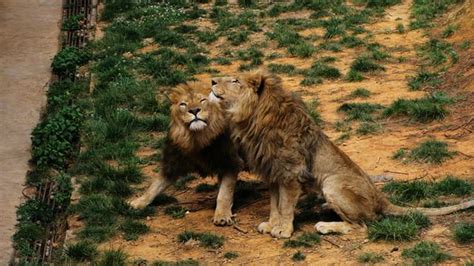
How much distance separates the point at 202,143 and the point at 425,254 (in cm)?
238

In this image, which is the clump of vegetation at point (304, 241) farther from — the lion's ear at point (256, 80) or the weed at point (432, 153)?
the weed at point (432, 153)

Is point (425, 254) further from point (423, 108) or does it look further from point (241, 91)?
point (423, 108)

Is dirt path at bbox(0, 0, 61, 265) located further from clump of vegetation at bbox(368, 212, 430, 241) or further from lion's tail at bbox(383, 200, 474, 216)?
lion's tail at bbox(383, 200, 474, 216)

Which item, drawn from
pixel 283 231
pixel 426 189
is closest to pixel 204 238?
pixel 283 231

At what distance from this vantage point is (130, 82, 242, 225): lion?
326 inches

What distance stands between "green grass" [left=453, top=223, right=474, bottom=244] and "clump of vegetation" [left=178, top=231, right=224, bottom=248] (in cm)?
206

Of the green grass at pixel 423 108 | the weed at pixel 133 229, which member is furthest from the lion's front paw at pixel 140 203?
the green grass at pixel 423 108

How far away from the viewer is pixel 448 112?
435 inches

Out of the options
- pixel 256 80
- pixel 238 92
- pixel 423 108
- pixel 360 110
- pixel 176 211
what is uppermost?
pixel 256 80

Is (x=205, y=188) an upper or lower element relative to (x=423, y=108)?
lower

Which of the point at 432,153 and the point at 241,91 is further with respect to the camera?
the point at 432,153

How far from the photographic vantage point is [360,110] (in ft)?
37.5

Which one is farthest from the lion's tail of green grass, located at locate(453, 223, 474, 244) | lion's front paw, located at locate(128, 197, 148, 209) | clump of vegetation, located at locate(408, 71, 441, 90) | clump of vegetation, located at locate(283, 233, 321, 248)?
clump of vegetation, located at locate(408, 71, 441, 90)

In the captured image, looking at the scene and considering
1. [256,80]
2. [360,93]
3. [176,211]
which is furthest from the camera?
[360,93]
